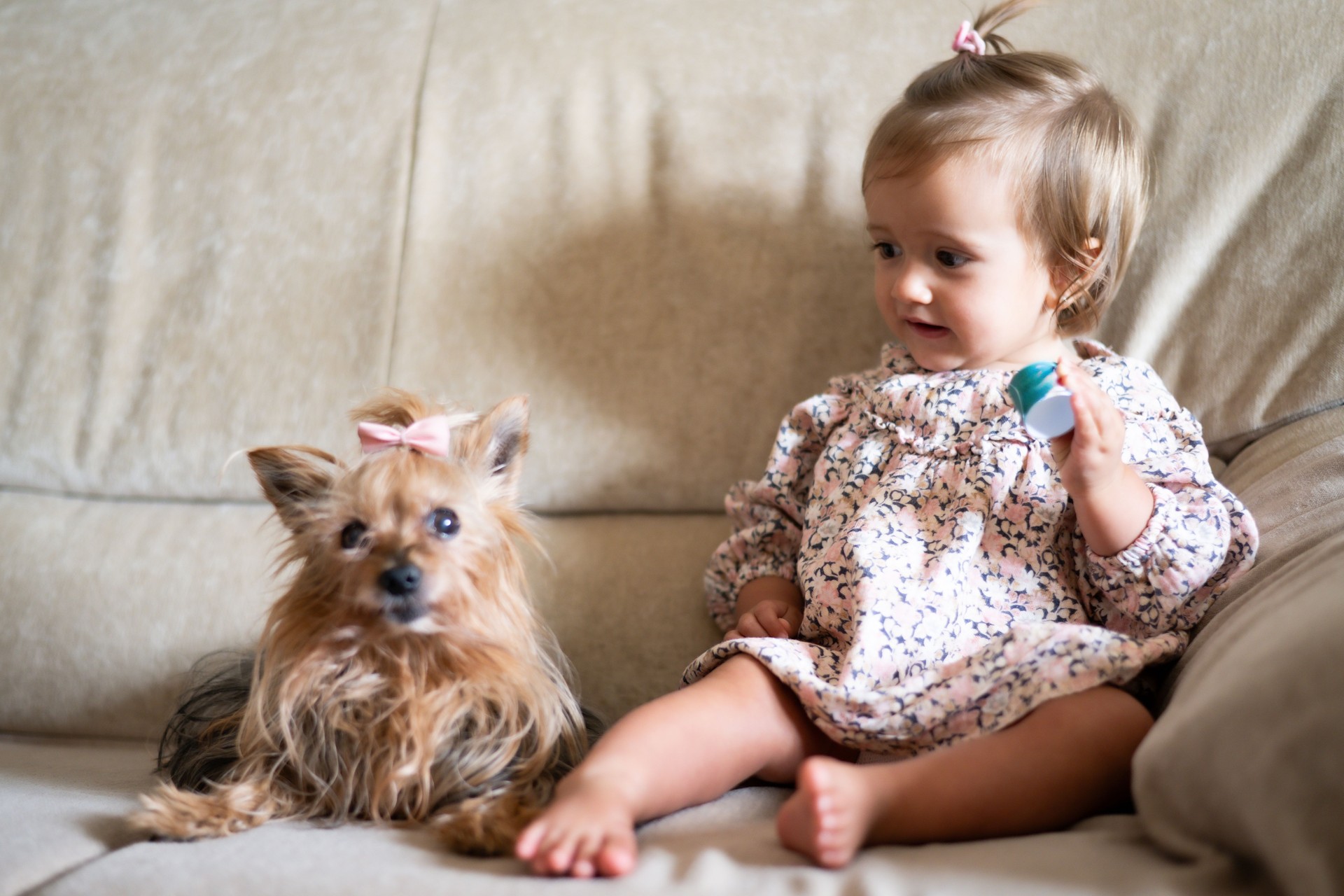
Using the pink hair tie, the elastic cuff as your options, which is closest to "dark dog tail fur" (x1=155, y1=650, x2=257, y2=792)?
the elastic cuff

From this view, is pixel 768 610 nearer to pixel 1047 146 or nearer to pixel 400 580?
pixel 400 580

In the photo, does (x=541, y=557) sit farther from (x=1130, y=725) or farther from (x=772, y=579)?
(x=1130, y=725)

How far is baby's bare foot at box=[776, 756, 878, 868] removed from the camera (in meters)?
1.00

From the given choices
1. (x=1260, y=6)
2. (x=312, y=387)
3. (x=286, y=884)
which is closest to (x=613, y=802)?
(x=286, y=884)

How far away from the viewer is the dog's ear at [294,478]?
1.23m

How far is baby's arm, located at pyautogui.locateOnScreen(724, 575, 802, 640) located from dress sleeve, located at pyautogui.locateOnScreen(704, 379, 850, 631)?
0.02 metres

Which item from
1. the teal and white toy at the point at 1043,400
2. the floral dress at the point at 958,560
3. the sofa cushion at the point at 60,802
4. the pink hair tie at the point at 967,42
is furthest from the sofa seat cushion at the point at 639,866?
the pink hair tie at the point at 967,42

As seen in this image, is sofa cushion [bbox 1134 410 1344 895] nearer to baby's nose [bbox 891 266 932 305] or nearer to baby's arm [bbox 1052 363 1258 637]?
baby's arm [bbox 1052 363 1258 637]

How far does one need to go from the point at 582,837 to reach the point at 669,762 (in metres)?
0.17

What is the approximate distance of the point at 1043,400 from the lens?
3.78 feet

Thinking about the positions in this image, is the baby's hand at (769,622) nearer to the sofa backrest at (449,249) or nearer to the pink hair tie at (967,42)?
the sofa backrest at (449,249)

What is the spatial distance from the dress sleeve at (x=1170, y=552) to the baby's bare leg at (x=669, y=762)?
414 millimetres

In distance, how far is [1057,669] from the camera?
1157 millimetres

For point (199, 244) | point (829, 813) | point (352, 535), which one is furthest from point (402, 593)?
point (199, 244)
